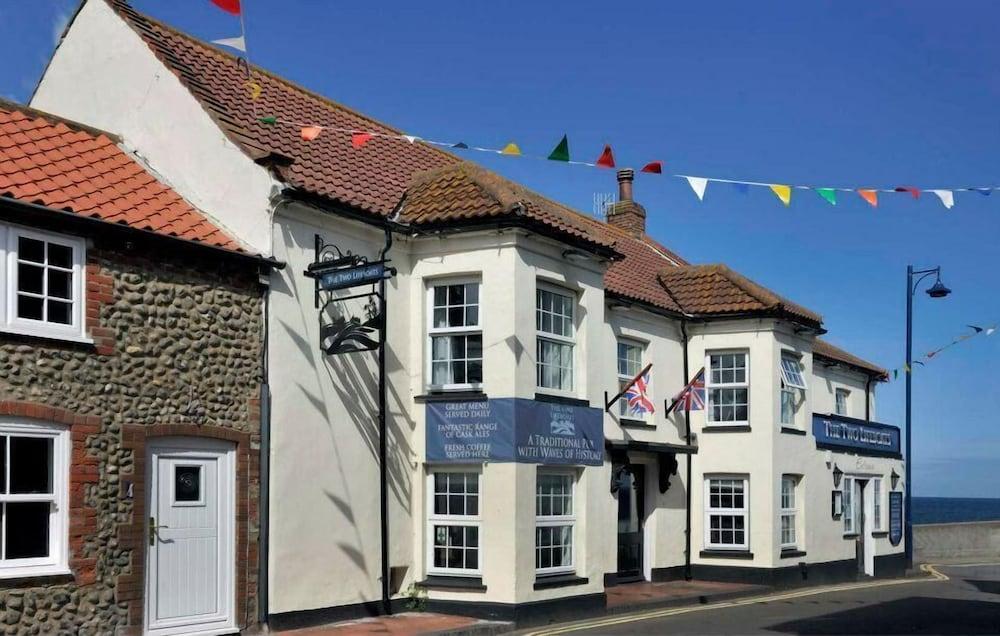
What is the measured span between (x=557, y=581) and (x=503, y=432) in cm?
240

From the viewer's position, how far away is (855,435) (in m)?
27.5

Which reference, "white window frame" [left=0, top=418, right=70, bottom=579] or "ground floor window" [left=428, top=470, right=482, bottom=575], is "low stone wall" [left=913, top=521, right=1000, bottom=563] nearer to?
"ground floor window" [left=428, top=470, right=482, bottom=575]


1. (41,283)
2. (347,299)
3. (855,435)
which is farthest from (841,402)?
(41,283)

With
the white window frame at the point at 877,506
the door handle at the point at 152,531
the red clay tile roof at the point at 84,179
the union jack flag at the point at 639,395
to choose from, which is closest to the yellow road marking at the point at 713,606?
the white window frame at the point at 877,506

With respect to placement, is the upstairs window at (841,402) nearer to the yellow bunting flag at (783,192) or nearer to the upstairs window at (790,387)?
the upstairs window at (790,387)

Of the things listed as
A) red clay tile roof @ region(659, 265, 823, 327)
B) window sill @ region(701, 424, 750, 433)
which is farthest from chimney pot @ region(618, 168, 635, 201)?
window sill @ region(701, 424, 750, 433)

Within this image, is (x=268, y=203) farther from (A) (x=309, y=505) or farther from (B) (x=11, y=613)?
(B) (x=11, y=613)

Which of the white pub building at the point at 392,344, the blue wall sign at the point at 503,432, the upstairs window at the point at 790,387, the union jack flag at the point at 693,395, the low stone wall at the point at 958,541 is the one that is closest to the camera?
the white pub building at the point at 392,344

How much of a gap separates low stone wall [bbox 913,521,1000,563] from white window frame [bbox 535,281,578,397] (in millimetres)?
23511

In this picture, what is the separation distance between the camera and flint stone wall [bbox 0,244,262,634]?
11.0 m

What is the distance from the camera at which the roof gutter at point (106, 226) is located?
11.0m

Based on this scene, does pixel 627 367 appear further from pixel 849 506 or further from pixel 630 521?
pixel 849 506

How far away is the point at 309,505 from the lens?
552 inches

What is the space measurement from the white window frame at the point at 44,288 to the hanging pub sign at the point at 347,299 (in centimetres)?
321
